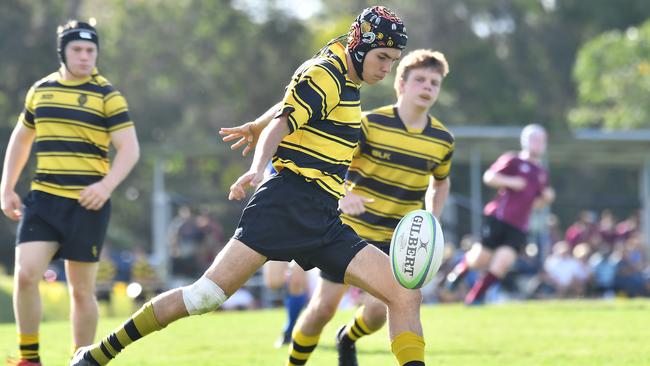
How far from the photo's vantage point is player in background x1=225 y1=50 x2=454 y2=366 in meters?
8.45

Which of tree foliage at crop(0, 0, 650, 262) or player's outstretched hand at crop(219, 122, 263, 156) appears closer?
player's outstretched hand at crop(219, 122, 263, 156)

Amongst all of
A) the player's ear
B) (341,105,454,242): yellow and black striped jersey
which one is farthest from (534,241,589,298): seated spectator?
(341,105,454,242): yellow and black striped jersey

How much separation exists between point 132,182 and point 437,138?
28539mm

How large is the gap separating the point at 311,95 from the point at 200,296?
117 centimetres

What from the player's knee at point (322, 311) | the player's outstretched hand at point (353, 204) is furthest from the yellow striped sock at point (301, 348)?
the player's outstretched hand at point (353, 204)

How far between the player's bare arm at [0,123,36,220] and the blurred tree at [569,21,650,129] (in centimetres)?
2941

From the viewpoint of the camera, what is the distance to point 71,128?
323 inches

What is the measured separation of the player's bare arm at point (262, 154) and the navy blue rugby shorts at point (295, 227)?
35 centimetres

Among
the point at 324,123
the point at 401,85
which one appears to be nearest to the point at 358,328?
the point at 401,85

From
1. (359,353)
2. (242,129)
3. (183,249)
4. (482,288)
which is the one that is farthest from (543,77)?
(242,129)

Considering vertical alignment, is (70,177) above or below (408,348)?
above

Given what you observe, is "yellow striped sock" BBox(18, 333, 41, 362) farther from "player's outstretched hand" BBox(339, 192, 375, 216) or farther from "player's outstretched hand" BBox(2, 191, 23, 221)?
"player's outstretched hand" BBox(339, 192, 375, 216)

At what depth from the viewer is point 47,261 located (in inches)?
319

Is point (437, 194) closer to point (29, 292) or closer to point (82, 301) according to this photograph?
point (82, 301)
